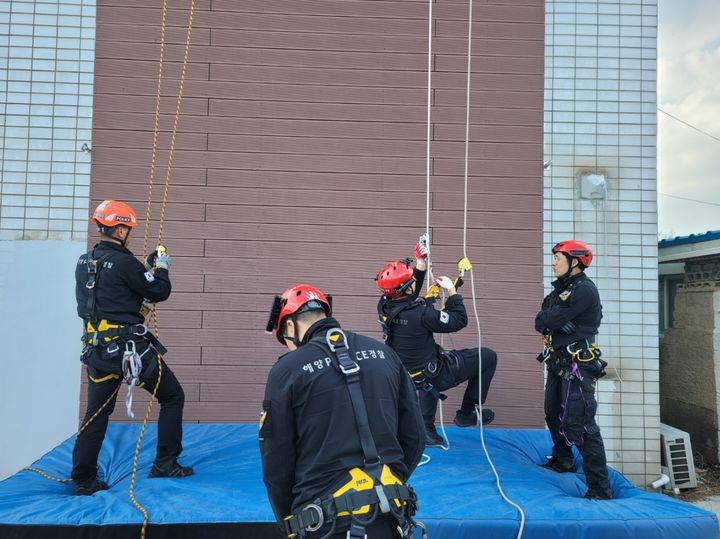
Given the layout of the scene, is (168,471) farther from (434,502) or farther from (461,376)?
(461,376)

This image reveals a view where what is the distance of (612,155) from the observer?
19.4 ft

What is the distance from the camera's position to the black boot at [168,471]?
4000 mm

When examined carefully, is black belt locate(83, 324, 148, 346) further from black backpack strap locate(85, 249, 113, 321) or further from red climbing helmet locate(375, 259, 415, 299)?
red climbing helmet locate(375, 259, 415, 299)

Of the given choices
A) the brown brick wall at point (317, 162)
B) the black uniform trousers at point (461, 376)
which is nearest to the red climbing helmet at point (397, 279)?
the black uniform trousers at point (461, 376)

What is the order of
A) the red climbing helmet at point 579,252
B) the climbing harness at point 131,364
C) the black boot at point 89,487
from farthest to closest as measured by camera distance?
the red climbing helmet at point 579,252, the climbing harness at point 131,364, the black boot at point 89,487

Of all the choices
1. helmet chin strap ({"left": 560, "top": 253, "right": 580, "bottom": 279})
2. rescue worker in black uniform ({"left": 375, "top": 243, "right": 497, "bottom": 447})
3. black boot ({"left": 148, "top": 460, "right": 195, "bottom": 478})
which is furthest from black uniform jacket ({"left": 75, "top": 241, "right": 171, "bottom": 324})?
helmet chin strap ({"left": 560, "top": 253, "right": 580, "bottom": 279})

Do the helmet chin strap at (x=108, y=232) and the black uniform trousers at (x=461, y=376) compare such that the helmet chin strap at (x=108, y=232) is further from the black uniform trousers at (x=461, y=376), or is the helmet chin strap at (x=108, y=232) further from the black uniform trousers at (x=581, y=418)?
the black uniform trousers at (x=581, y=418)

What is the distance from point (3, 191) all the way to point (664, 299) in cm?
816

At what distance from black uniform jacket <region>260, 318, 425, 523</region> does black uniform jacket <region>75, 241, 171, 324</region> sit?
2087 mm

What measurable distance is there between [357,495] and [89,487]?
102 inches

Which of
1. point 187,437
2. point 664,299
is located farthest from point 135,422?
point 664,299

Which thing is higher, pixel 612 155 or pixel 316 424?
pixel 612 155

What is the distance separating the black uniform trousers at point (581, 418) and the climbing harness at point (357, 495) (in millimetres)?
2288

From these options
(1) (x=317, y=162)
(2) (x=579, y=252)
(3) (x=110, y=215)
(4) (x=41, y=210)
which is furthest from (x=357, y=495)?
(4) (x=41, y=210)
